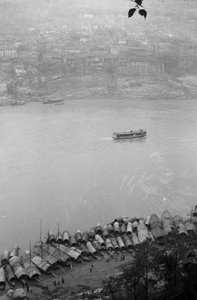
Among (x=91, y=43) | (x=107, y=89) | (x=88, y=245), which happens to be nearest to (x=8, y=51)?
(x=91, y=43)

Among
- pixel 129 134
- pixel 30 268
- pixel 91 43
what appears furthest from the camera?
pixel 91 43

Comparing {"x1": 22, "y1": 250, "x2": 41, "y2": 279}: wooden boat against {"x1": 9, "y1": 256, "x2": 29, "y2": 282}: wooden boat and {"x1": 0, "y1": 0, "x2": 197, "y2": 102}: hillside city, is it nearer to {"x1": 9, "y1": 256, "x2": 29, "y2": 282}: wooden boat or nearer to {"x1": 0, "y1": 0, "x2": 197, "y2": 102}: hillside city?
{"x1": 9, "y1": 256, "x2": 29, "y2": 282}: wooden boat

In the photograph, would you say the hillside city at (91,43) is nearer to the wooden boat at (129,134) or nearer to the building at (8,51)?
the building at (8,51)

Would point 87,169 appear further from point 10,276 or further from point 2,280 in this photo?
point 2,280

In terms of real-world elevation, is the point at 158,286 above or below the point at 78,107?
below

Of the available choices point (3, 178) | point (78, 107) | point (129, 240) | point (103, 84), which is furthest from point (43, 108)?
point (129, 240)

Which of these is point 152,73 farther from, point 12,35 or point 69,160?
point 69,160
